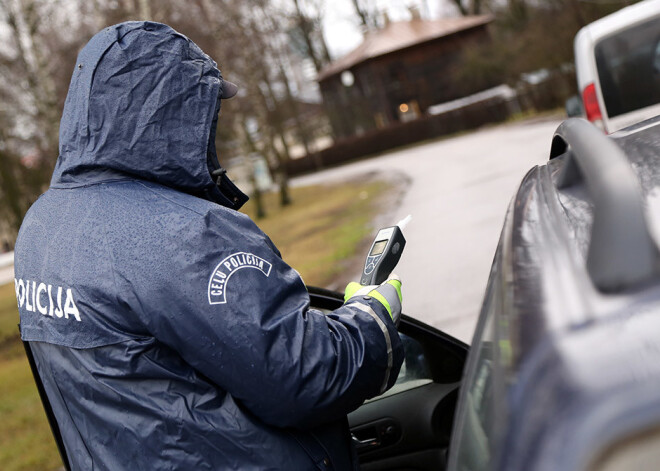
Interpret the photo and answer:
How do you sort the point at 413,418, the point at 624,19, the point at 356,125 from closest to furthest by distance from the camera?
the point at 413,418
the point at 624,19
the point at 356,125

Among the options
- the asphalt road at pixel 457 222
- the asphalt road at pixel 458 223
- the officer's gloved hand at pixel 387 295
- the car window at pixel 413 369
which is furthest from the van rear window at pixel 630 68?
the officer's gloved hand at pixel 387 295

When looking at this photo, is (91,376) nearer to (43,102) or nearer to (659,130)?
(659,130)

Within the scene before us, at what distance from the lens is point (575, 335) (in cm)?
81

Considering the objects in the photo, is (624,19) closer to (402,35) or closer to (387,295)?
(387,295)

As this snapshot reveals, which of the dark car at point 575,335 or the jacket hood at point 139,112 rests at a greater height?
the jacket hood at point 139,112

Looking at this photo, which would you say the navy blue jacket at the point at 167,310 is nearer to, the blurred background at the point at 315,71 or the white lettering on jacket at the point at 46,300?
the white lettering on jacket at the point at 46,300

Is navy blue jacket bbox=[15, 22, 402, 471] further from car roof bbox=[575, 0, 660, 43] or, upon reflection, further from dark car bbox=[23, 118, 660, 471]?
car roof bbox=[575, 0, 660, 43]

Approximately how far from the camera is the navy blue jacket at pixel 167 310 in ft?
5.04

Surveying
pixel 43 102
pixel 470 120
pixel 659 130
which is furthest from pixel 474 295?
pixel 470 120

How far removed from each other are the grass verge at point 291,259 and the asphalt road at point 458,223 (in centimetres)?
93

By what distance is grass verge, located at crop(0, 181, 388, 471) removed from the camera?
6.20 m

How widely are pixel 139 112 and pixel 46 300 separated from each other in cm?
48

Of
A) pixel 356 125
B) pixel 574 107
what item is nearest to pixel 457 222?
pixel 574 107

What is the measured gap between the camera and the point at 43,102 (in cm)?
1396
